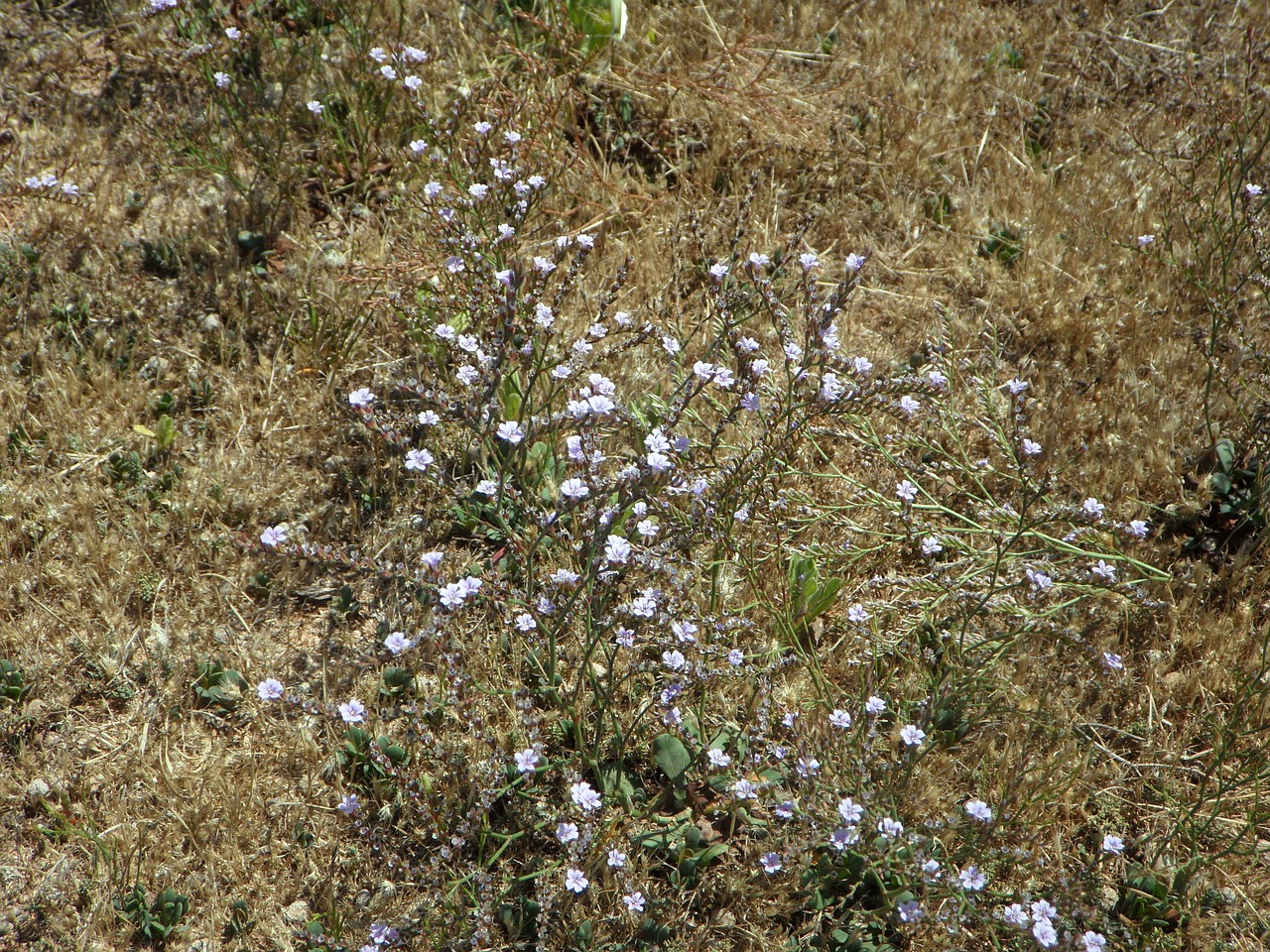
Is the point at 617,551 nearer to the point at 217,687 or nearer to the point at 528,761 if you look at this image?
the point at 528,761

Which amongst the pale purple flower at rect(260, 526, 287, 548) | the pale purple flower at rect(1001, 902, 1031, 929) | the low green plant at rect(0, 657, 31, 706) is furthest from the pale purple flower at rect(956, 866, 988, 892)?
the low green plant at rect(0, 657, 31, 706)

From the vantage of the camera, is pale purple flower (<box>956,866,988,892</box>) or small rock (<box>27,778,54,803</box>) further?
small rock (<box>27,778,54,803</box>)

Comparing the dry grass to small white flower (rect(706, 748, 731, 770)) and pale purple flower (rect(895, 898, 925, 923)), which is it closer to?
pale purple flower (rect(895, 898, 925, 923))

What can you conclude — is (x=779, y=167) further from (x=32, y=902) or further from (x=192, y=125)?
(x=32, y=902)

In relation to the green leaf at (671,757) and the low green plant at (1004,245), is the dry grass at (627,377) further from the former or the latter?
the green leaf at (671,757)

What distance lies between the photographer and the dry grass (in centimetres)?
Result: 263

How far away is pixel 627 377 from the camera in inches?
141

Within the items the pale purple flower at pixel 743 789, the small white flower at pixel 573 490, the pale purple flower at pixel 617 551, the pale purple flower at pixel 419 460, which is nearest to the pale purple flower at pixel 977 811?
the pale purple flower at pixel 743 789

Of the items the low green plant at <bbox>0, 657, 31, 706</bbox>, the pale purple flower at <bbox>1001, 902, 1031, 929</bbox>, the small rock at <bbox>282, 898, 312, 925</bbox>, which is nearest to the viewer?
the pale purple flower at <bbox>1001, 902, 1031, 929</bbox>

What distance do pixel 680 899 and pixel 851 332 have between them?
229 cm

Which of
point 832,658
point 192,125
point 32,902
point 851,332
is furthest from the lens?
point 192,125

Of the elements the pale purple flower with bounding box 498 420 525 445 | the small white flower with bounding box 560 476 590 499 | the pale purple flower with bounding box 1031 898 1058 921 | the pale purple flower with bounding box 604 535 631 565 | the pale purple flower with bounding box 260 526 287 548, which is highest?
the small white flower with bounding box 560 476 590 499

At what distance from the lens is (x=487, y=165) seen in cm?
407

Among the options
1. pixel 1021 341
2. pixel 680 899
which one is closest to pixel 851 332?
pixel 1021 341
